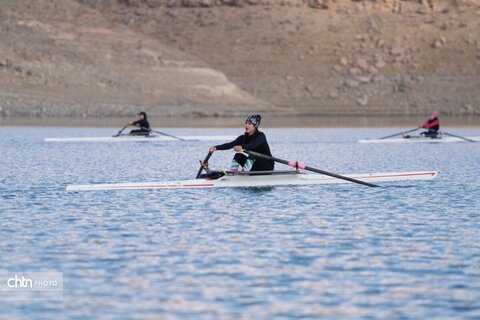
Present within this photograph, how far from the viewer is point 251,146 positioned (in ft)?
93.9

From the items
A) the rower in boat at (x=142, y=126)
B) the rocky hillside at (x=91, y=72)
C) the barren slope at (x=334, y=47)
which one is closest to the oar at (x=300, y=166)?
the rower in boat at (x=142, y=126)

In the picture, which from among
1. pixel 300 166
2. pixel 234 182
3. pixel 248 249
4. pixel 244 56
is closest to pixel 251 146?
pixel 234 182

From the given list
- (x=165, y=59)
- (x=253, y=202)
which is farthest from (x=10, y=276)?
(x=165, y=59)

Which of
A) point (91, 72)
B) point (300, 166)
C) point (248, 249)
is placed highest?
point (91, 72)

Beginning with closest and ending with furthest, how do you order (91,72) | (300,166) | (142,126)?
(300,166), (142,126), (91,72)

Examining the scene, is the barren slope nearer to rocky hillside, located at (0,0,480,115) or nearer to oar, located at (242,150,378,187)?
rocky hillside, located at (0,0,480,115)

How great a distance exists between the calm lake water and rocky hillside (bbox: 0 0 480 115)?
72860 mm

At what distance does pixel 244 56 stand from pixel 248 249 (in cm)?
11113

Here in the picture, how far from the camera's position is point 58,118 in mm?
96500

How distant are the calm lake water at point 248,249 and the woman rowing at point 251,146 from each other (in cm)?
69

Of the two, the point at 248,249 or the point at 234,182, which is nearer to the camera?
the point at 248,249

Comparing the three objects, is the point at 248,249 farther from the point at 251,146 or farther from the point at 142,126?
the point at 142,126

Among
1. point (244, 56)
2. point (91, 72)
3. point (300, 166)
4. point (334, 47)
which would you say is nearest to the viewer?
point (300, 166)

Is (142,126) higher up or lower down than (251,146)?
lower down
